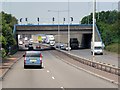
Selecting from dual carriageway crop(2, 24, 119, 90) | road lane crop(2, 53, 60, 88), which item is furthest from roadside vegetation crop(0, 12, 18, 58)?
road lane crop(2, 53, 60, 88)

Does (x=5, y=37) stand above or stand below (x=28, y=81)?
above

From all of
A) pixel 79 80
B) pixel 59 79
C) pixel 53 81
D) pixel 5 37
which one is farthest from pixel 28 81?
pixel 5 37

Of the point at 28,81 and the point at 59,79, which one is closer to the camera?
the point at 28,81

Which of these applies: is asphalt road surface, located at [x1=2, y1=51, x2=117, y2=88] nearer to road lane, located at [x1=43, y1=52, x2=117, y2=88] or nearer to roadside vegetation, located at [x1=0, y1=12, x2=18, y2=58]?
road lane, located at [x1=43, y1=52, x2=117, y2=88]

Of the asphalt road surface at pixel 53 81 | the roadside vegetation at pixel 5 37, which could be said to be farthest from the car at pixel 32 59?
the roadside vegetation at pixel 5 37

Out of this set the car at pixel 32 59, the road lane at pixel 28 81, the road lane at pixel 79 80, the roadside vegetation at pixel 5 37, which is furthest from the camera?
the roadside vegetation at pixel 5 37

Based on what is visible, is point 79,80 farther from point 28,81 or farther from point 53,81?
point 28,81

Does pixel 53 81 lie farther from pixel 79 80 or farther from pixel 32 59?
pixel 32 59

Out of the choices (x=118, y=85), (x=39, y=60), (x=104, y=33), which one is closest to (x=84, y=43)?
(x=104, y=33)

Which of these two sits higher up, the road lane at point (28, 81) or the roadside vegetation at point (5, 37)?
the roadside vegetation at point (5, 37)

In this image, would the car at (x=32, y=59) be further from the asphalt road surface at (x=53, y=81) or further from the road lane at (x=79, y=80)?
the asphalt road surface at (x=53, y=81)

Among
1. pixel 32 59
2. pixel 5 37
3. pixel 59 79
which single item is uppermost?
pixel 5 37

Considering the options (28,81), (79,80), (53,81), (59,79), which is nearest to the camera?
(28,81)

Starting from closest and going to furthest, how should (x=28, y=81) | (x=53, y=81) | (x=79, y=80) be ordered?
(x=28, y=81), (x=53, y=81), (x=79, y=80)
